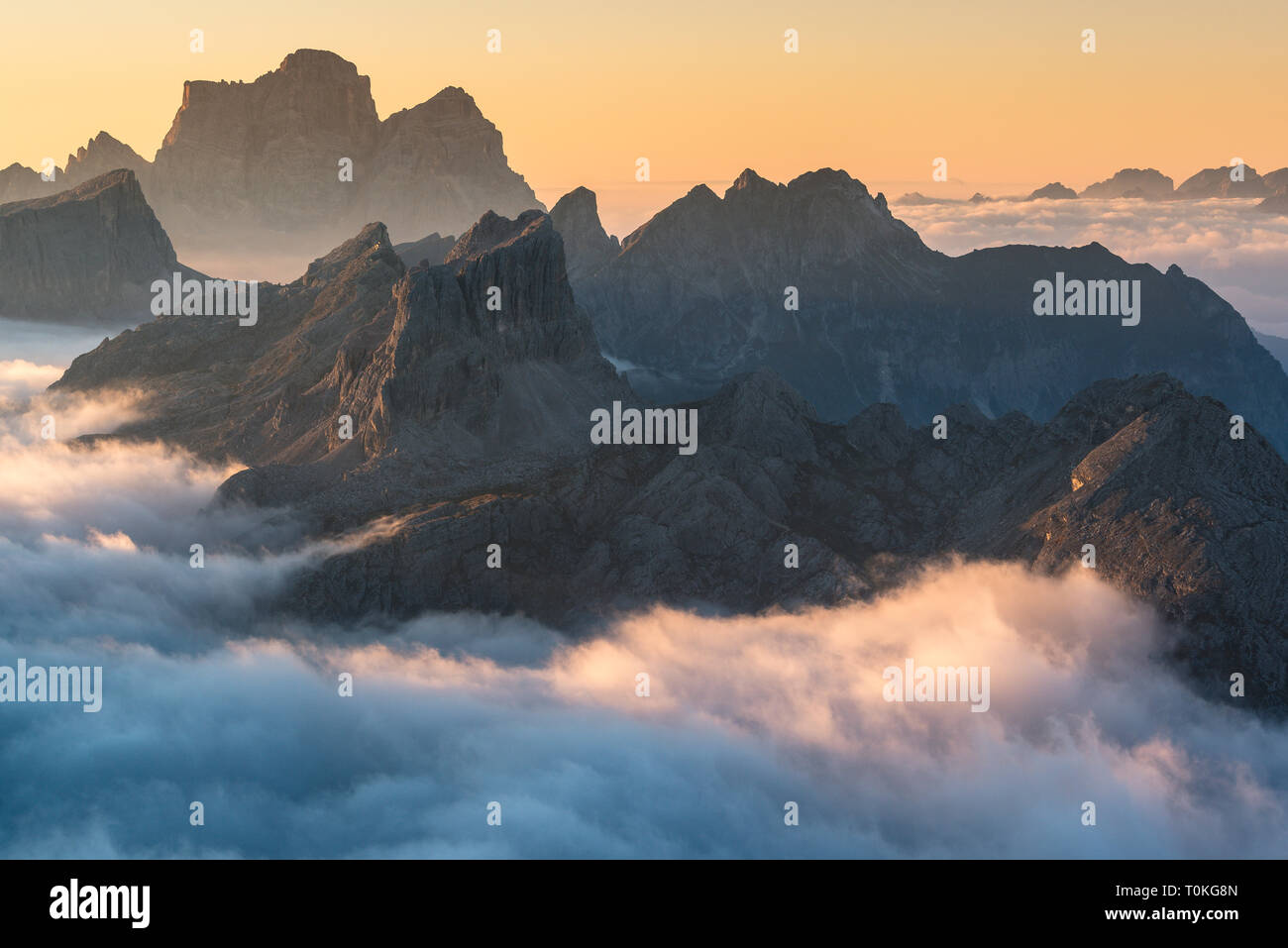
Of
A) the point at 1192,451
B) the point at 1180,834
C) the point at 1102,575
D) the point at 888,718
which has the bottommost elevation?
the point at 1180,834

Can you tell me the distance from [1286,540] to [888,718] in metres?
58.4

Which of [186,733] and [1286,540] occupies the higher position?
[1286,540]

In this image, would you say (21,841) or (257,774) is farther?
(257,774)

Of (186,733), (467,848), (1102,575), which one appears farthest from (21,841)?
(1102,575)

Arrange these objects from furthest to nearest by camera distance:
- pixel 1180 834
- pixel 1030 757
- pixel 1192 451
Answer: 1. pixel 1192 451
2. pixel 1030 757
3. pixel 1180 834

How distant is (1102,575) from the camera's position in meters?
184

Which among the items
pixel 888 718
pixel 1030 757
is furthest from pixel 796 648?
pixel 1030 757

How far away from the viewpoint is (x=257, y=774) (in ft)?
636

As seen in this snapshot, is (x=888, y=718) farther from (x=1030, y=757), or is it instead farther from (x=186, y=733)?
(x=186, y=733)

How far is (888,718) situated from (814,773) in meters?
13.5

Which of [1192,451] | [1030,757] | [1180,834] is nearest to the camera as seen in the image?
[1180,834]

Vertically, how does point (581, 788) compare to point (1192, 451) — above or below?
below

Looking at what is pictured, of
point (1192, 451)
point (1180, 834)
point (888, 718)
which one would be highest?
point (1192, 451)

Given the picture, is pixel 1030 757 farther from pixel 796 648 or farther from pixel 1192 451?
pixel 1192 451
